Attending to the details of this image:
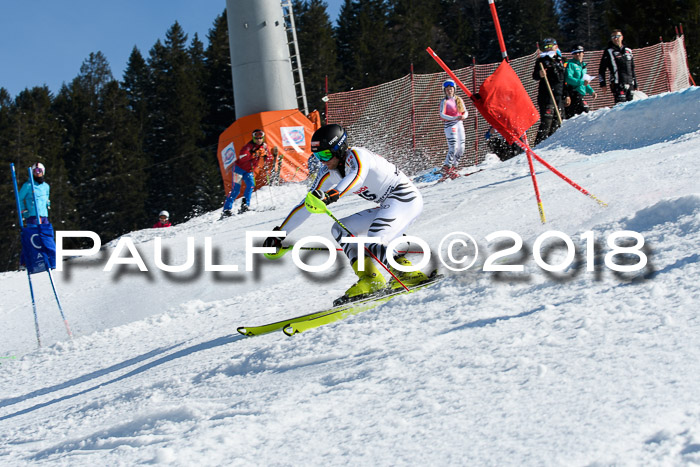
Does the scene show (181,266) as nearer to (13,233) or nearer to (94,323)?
(94,323)

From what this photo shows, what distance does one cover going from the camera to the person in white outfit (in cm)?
1246

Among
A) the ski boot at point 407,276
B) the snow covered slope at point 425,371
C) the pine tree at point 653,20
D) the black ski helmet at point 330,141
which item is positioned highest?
the pine tree at point 653,20

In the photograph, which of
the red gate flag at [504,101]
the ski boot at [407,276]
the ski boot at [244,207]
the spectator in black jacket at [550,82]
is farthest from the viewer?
the ski boot at [244,207]

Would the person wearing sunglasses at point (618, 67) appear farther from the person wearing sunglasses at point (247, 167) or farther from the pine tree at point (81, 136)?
the pine tree at point (81, 136)

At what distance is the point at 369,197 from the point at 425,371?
8.47 ft

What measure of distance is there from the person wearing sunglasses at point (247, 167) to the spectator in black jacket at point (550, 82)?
17.6 ft

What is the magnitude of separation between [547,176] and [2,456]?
7.65m

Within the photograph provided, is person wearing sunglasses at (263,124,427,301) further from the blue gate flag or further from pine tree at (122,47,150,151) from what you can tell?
pine tree at (122,47,150,151)

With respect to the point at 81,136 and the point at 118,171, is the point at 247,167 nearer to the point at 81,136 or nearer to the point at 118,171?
the point at 118,171

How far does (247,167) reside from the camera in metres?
14.1

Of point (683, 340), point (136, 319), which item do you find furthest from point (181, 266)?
point (683, 340)

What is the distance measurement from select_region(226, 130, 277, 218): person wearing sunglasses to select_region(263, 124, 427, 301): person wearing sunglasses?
8.27m

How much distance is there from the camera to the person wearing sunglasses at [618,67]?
43.2ft

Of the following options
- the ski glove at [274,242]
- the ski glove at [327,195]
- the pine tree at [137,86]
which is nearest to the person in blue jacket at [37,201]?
the ski glove at [274,242]
